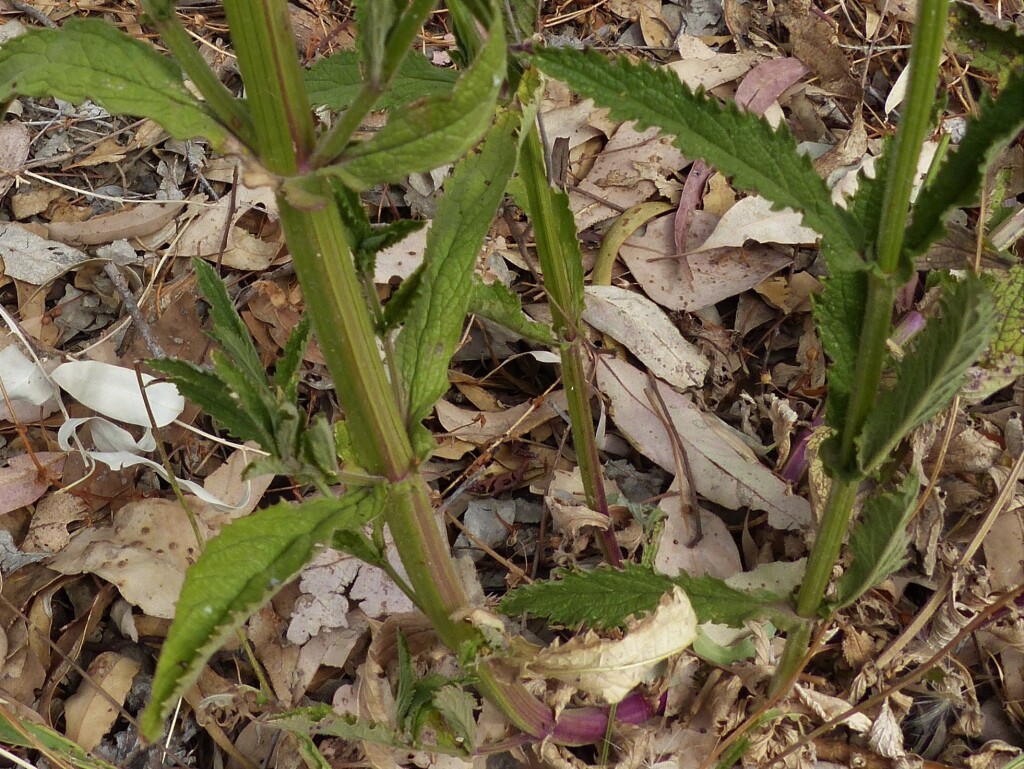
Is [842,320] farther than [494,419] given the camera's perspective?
No

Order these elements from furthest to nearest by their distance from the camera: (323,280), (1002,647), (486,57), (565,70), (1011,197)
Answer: (1011,197) < (1002,647) < (565,70) < (323,280) < (486,57)

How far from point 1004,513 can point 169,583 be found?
1475 millimetres

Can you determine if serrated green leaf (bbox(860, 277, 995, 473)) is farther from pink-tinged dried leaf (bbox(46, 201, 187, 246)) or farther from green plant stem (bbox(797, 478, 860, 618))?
pink-tinged dried leaf (bbox(46, 201, 187, 246))

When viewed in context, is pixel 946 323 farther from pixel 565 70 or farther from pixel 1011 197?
pixel 1011 197

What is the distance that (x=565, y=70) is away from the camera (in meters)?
0.94

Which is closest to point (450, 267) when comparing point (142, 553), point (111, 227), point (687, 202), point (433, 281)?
point (433, 281)

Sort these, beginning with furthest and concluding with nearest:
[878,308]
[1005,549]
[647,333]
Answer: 1. [647,333]
2. [1005,549]
3. [878,308]

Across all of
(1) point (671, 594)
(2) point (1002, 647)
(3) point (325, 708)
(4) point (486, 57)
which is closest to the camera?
(4) point (486, 57)

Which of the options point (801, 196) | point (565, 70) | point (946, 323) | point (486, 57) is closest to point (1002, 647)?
point (946, 323)

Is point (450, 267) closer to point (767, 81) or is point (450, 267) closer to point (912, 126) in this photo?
point (912, 126)

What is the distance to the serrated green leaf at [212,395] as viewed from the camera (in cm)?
103

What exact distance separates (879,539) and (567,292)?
548 mm

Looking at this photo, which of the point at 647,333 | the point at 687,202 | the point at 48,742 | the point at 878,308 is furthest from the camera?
the point at 687,202

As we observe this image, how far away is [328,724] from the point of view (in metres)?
1.17
